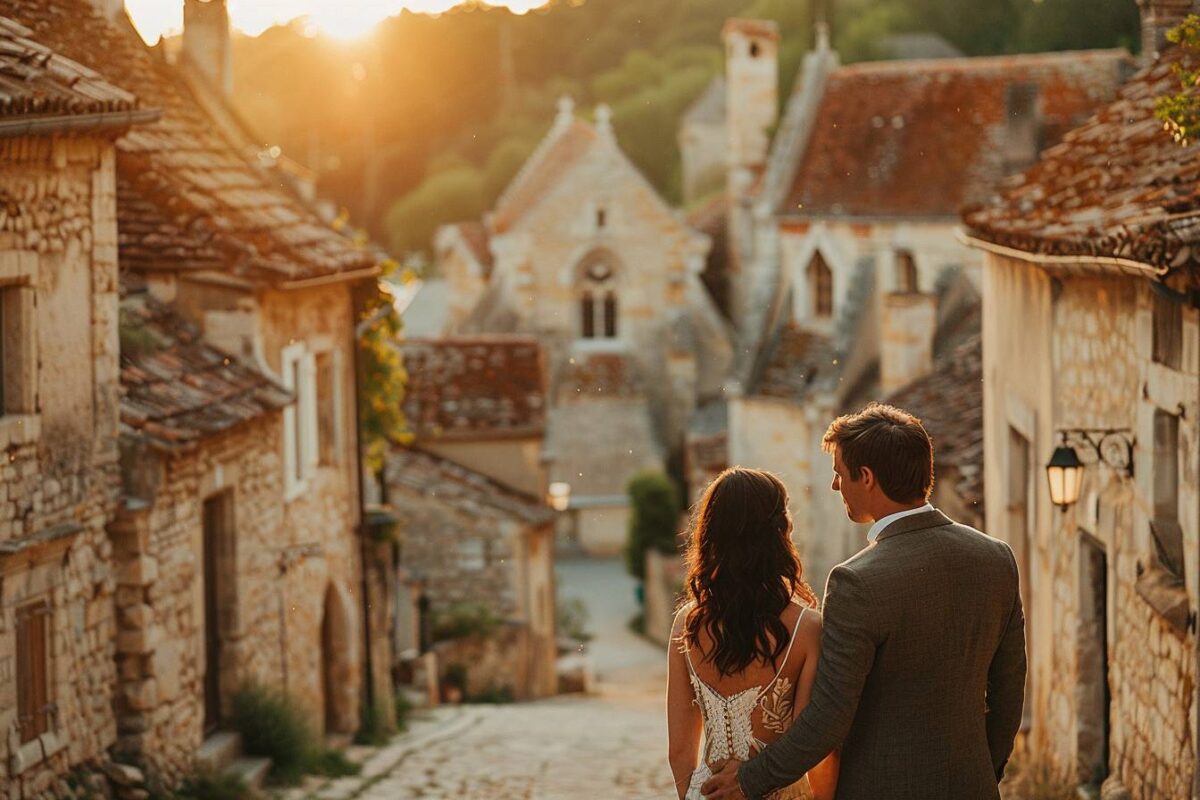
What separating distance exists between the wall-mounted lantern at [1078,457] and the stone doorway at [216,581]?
582 centimetres

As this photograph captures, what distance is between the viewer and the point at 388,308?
17531 millimetres

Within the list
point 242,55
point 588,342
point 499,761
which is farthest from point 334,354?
point 242,55

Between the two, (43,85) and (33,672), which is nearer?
(43,85)

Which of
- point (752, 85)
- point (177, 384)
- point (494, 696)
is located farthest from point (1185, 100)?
point (752, 85)

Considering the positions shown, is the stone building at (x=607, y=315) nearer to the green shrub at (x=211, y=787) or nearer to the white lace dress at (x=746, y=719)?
the green shrub at (x=211, y=787)

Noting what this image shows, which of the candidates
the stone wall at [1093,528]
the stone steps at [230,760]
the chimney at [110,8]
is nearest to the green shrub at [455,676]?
the stone steps at [230,760]

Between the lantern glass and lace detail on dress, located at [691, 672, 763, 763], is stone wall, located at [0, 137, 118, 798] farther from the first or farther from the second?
the lantern glass

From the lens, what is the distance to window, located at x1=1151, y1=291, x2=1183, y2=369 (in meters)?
7.69

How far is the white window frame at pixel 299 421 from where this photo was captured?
553 inches

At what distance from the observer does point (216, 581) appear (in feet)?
40.1

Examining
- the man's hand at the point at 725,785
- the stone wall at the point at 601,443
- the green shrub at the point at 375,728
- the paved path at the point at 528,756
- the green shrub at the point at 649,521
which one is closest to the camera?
the man's hand at the point at 725,785

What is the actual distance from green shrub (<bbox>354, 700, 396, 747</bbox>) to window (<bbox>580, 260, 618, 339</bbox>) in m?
27.4

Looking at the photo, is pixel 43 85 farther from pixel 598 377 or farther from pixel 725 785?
pixel 598 377

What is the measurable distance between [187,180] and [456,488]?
11.4 meters
